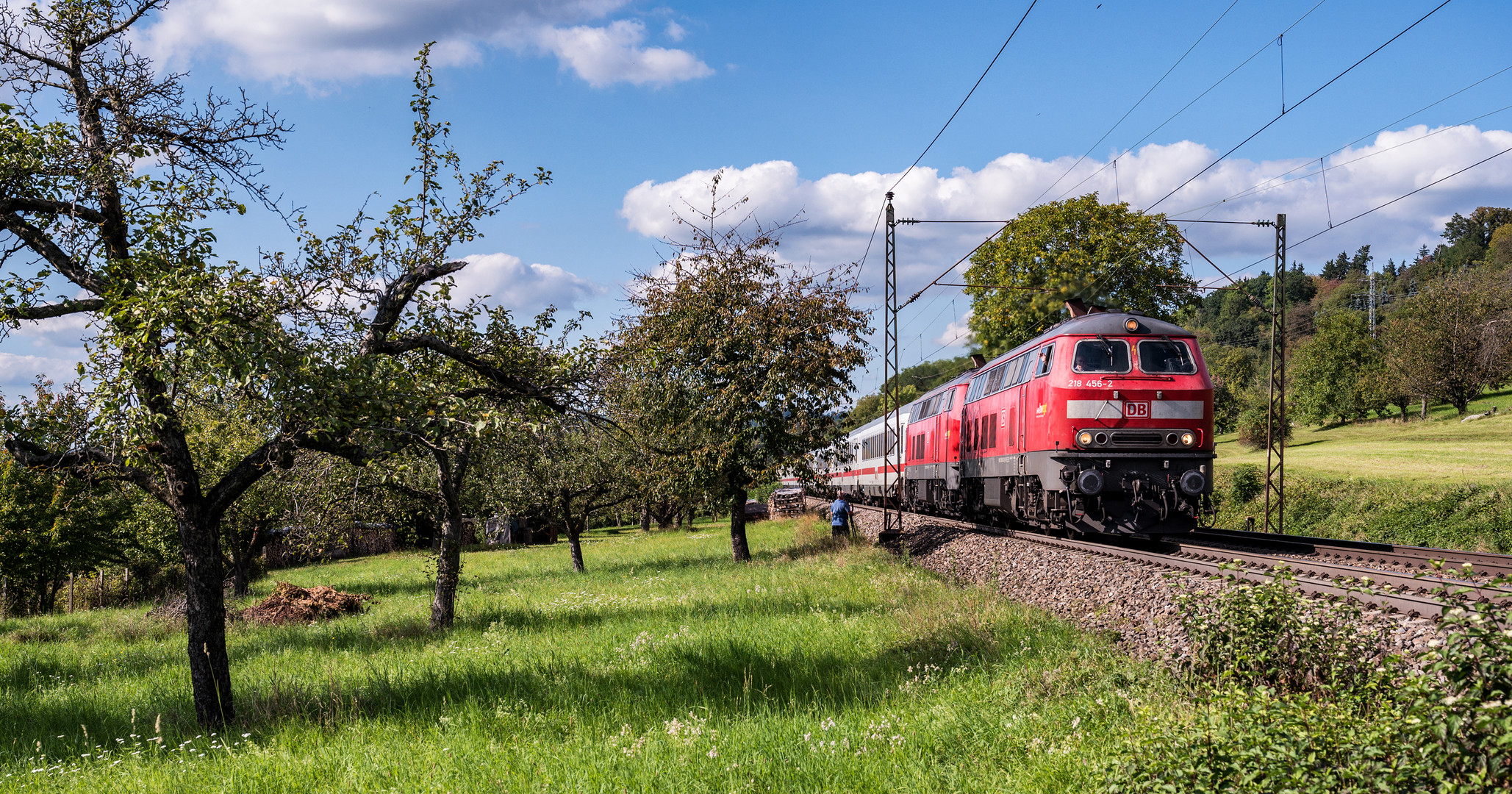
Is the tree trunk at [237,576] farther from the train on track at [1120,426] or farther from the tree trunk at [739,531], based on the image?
the train on track at [1120,426]

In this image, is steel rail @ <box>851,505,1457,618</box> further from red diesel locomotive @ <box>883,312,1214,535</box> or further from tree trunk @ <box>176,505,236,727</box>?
tree trunk @ <box>176,505,236,727</box>

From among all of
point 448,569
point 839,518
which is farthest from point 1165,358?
point 448,569

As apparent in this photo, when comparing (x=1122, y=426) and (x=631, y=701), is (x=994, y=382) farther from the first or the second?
(x=631, y=701)

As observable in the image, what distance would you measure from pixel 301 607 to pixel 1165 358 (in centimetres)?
1762

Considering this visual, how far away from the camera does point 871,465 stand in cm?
3828

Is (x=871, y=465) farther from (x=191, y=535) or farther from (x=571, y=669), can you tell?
(x=191, y=535)

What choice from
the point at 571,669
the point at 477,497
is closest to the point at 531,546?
the point at 477,497

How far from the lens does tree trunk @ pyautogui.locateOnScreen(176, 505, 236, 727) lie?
8438mm

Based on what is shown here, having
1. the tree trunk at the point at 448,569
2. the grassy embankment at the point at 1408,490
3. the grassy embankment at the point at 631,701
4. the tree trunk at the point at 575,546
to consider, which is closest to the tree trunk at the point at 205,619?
the grassy embankment at the point at 631,701

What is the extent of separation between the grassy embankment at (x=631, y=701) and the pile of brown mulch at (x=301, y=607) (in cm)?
229

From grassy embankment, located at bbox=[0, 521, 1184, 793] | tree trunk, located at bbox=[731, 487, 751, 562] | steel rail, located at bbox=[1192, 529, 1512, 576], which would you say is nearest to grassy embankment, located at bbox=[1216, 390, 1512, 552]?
steel rail, located at bbox=[1192, 529, 1512, 576]

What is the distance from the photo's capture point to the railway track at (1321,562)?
7996 millimetres

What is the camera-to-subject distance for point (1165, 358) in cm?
1490

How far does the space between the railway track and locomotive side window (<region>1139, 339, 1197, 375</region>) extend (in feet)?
9.67
